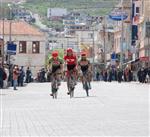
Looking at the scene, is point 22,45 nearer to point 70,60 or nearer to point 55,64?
point 70,60

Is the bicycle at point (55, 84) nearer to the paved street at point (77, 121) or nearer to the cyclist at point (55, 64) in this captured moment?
the cyclist at point (55, 64)

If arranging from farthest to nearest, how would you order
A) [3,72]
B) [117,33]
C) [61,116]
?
[117,33]
[3,72]
[61,116]

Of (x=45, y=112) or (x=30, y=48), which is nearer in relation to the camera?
(x=45, y=112)

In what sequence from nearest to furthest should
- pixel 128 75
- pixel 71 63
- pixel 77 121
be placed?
1. pixel 77 121
2. pixel 71 63
3. pixel 128 75

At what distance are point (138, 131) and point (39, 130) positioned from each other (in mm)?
1902

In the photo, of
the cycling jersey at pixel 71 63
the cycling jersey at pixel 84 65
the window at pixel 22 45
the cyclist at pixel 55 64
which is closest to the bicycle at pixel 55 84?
the cyclist at pixel 55 64

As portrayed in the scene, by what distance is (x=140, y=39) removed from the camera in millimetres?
98375

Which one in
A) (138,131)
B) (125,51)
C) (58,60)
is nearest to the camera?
(138,131)

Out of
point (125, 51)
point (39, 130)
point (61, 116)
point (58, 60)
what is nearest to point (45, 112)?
point (61, 116)

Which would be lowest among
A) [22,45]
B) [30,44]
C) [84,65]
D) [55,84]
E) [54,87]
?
[54,87]

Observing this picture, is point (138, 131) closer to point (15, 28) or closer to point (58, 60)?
point (58, 60)

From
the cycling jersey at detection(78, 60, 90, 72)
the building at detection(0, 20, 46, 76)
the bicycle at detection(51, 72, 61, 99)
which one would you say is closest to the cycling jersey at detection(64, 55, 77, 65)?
the bicycle at detection(51, 72, 61, 99)

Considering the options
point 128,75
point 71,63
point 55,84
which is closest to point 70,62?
point 71,63

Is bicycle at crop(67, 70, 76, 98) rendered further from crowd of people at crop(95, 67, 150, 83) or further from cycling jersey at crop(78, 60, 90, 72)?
crowd of people at crop(95, 67, 150, 83)
